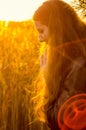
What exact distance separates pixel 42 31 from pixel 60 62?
0.79 ft

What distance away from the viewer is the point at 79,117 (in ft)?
9.13

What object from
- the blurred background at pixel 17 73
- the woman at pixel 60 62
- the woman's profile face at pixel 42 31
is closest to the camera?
the woman at pixel 60 62

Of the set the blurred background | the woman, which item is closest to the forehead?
the woman

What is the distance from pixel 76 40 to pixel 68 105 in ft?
1.58

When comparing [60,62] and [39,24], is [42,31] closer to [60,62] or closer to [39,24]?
[39,24]

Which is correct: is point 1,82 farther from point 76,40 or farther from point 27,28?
point 76,40

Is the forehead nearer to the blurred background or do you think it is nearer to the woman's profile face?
the woman's profile face

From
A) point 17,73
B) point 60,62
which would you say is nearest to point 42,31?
point 60,62

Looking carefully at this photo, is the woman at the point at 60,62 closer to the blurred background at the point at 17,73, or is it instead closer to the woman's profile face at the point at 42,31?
the woman's profile face at the point at 42,31

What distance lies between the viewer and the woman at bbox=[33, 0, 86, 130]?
9.32 feet

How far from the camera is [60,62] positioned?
9.95 feet

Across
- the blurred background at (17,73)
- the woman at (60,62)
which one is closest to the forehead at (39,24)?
the woman at (60,62)

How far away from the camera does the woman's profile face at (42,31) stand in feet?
10.0

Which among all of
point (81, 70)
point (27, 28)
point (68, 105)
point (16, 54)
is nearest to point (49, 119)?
point (68, 105)
